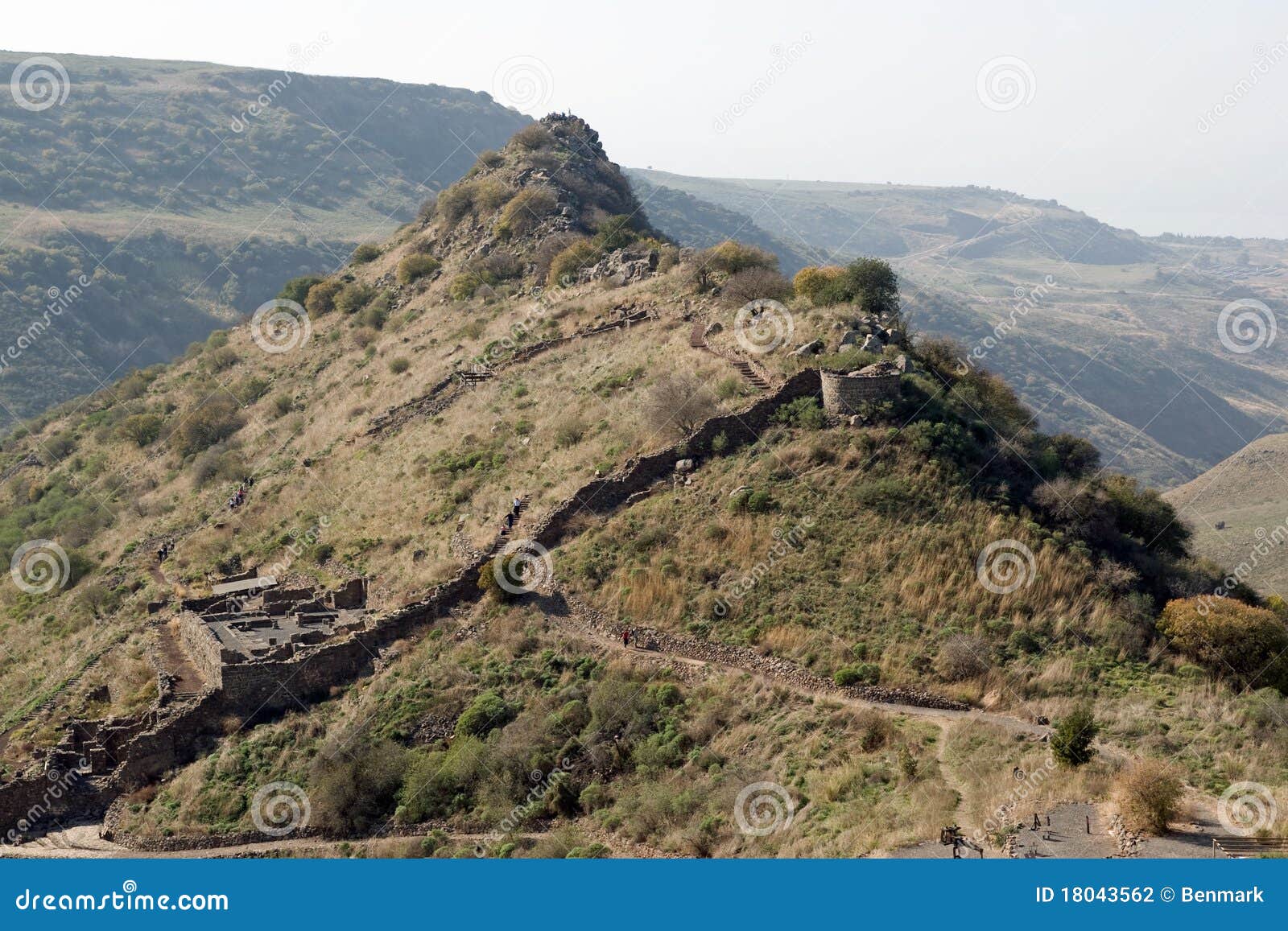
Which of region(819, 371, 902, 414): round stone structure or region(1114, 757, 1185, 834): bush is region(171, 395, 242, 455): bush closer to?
region(819, 371, 902, 414): round stone structure

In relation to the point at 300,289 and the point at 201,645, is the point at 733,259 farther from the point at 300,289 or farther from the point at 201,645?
the point at 300,289

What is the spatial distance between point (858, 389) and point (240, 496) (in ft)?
75.8

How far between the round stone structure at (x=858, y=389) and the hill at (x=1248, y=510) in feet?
76.0

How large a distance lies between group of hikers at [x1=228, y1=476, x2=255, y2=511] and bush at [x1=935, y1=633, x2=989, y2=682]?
88.2 ft

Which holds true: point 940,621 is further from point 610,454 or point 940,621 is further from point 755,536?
point 610,454

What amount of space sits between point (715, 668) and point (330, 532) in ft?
52.7

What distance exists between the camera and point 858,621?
940 inches

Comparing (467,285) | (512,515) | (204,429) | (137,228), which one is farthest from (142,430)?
(137,228)

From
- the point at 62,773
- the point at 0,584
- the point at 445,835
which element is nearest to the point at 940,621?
the point at 445,835

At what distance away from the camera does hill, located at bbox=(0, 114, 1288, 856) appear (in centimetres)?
2012

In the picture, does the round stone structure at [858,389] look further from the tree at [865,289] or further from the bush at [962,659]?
the bush at [962,659]

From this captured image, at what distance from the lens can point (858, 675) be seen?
22.3 metres

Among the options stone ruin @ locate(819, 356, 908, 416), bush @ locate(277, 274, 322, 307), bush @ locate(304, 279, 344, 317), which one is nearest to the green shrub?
bush @ locate(277, 274, 322, 307)

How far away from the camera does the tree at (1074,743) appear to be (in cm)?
1839
